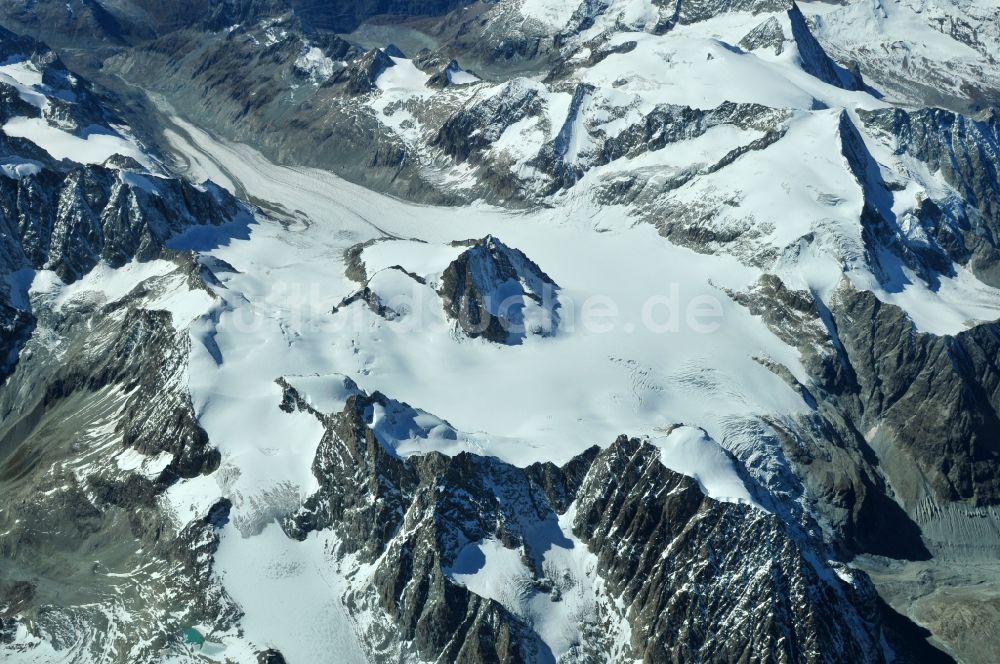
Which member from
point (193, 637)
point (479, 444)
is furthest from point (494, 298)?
point (193, 637)

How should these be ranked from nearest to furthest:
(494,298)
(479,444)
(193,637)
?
1. (193,637)
2. (479,444)
3. (494,298)

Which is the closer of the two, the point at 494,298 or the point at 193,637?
the point at 193,637

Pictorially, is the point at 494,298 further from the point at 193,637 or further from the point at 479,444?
the point at 193,637

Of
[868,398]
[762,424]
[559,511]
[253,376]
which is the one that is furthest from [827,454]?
[253,376]

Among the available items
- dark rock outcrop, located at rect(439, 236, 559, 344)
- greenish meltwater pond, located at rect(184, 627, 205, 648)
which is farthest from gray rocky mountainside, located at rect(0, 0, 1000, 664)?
dark rock outcrop, located at rect(439, 236, 559, 344)

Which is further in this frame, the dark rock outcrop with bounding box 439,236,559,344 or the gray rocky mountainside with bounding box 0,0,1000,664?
the dark rock outcrop with bounding box 439,236,559,344

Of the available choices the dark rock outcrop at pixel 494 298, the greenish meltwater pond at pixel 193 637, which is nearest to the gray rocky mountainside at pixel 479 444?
the greenish meltwater pond at pixel 193 637

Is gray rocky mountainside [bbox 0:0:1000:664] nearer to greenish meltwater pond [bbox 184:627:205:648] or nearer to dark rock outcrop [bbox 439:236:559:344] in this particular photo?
greenish meltwater pond [bbox 184:627:205:648]

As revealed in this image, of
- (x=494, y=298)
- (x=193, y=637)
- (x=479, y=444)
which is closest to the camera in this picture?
(x=193, y=637)

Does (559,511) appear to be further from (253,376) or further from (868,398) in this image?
(868,398)

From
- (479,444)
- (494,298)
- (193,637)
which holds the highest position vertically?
(479,444)

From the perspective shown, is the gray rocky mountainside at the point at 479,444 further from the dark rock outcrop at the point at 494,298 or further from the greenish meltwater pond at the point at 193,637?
the dark rock outcrop at the point at 494,298
